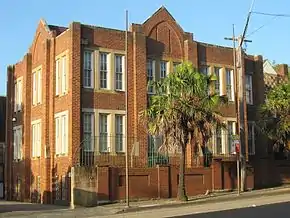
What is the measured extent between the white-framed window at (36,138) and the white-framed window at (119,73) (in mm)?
6332

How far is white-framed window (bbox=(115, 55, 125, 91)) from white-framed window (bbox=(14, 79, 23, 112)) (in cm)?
955

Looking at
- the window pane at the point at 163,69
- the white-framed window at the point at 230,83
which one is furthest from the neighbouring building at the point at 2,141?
the white-framed window at the point at 230,83

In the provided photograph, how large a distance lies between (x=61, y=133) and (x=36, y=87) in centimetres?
589

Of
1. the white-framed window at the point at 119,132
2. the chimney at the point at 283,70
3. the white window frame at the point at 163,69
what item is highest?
the chimney at the point at 283,70

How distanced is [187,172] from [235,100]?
8.62 meters

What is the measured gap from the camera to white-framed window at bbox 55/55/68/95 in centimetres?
3325

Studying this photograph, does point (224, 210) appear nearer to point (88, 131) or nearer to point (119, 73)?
point (88, 131)

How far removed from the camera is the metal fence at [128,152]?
105ft

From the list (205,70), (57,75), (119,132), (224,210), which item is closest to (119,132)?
(119,132)

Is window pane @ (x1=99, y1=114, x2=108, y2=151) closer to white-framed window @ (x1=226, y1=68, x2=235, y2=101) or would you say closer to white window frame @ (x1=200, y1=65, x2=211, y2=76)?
white window frame @ (x1=200, y1=65, x2=211, y2=76)

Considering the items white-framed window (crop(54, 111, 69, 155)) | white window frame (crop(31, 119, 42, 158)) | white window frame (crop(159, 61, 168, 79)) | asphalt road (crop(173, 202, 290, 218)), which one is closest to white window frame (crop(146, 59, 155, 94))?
white window frame (crop(159, 61, 168, 79))

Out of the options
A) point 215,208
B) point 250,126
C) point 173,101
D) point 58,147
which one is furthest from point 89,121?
point 250,126

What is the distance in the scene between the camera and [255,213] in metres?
21.1

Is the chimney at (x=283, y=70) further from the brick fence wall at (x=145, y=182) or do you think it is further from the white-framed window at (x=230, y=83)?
the brick fence wall at (x=145, y=182)
